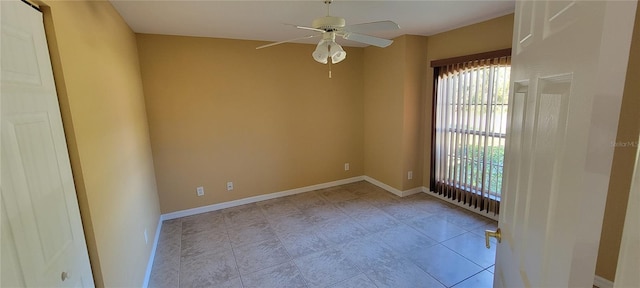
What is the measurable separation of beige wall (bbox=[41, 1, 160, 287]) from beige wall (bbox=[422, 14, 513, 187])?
370 cm

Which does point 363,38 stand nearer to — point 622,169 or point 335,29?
point 335,29

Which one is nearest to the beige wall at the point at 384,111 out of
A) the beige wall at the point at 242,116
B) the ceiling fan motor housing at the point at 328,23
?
the beige wall at the point at 242,116

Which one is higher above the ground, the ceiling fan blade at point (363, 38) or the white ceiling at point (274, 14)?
the white ceiling at point (274, 14)

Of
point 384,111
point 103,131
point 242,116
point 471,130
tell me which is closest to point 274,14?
point 242,116

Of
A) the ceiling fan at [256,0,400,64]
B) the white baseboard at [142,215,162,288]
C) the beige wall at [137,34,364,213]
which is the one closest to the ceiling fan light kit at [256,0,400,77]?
the ceiling fan at [256,0,400,64]

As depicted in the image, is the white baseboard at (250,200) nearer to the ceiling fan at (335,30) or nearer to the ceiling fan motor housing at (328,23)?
the ceiling fan at (335,30)

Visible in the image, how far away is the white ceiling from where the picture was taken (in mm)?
2393

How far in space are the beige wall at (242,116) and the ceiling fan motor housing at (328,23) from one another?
2.14 metres

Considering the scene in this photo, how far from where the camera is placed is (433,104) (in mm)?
3938

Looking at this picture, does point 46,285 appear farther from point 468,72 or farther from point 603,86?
point 468,72

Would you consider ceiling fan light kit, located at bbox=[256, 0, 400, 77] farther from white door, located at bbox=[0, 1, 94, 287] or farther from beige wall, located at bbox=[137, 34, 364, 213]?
beige wall, located at bbox=[137, 34, 364, 213]

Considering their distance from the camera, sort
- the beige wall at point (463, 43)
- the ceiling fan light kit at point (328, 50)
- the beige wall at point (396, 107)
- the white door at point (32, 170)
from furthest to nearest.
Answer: the beige wall at point (396, 107), the beige wall at point (463, 43), the ceiling fan light kit at point (328, 50), the white door at point (32, 170)

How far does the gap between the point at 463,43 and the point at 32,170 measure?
4005 millimetres

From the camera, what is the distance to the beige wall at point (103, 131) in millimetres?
1327
